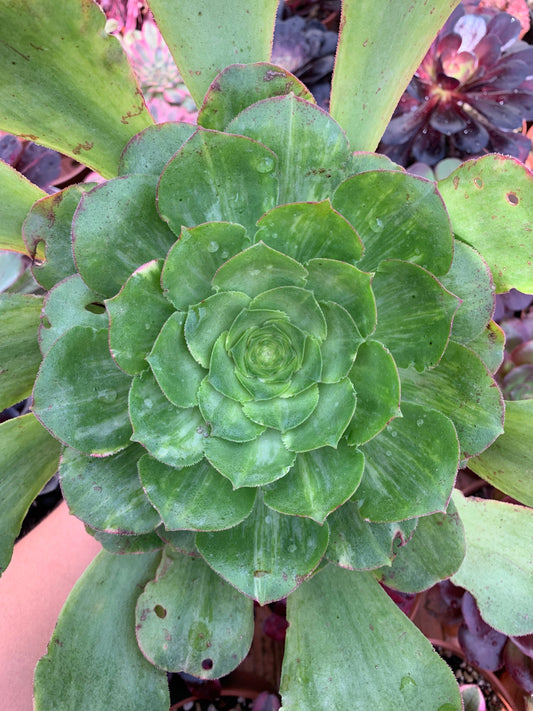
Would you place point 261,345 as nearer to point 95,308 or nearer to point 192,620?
point 95,308

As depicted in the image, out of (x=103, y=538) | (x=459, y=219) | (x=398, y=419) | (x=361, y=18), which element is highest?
(x=361, y=18)

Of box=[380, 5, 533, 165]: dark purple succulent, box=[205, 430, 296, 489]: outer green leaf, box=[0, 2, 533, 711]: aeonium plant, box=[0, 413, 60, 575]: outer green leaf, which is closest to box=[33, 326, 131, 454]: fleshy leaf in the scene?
box=[0, 2, 533, 711]: aeonium plant

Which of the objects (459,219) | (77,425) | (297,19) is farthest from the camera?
(297,19)

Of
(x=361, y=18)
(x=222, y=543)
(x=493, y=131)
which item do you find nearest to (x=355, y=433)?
(x=222, y=543)

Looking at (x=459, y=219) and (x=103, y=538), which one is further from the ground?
(x=459, y=219)

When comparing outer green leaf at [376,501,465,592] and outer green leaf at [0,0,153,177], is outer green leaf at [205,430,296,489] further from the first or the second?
outer green leaf at [0,0,153,177]

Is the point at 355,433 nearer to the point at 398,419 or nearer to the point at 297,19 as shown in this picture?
the point at 398,419

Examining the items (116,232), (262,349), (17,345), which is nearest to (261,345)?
(262,349)

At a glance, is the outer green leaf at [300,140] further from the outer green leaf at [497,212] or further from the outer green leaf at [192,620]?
the outer green leaf at [192,620]
